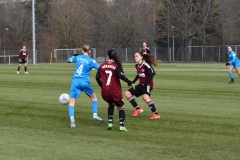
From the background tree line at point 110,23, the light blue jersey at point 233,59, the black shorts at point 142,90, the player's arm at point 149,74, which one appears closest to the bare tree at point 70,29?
the background tree line at point 110,23

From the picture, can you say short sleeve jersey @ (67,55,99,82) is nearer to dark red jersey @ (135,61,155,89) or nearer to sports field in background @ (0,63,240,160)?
sports field in background @ (0,63,240,160)

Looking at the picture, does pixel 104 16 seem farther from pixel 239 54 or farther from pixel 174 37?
pixel 239 54

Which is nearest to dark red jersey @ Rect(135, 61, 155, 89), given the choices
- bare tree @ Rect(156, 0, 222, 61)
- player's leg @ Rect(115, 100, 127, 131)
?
player's leg @ Rect(115, 100, 127, 131)

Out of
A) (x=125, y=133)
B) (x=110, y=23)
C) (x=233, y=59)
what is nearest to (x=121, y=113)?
(x=125, y=133)

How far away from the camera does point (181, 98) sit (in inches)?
647

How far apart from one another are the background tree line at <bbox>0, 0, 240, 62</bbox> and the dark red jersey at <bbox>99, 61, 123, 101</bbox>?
4851 cm

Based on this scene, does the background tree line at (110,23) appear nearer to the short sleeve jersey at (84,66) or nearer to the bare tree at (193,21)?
the bare tree at (193,21)

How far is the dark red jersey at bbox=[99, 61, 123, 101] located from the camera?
9969 mm

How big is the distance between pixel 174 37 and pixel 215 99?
43921mm

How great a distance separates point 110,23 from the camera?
233 ft

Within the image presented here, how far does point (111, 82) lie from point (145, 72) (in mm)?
2083

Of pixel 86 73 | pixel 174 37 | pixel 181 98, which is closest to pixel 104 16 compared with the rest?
pixel 174 37

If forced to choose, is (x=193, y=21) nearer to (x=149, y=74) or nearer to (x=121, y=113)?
(x=149, y=74)

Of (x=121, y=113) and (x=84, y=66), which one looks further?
(x=84, y=66)
